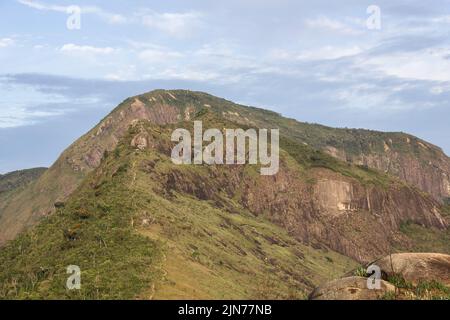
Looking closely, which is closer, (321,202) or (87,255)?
(87,255)

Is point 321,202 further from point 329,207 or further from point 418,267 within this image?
point 418,267

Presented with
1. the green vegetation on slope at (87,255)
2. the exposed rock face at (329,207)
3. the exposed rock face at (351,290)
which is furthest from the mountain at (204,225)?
the exposed rock face at (351,290)

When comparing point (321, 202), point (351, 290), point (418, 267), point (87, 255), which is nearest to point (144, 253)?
point (87, 255)

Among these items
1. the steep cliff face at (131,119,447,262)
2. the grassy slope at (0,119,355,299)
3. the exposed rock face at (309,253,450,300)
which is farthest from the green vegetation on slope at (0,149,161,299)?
the steep cliff face at (131,119,447,262)

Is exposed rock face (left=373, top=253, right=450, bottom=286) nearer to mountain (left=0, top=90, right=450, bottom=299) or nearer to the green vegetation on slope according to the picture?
mountain (left=0, top=90, right=450, bottom=299)

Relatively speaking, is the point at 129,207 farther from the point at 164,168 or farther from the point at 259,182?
the point at 259,182

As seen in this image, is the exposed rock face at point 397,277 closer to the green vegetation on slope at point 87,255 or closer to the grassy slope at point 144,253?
the grassy slope at point 144,253

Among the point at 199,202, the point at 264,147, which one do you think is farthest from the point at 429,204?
the point at 199,202

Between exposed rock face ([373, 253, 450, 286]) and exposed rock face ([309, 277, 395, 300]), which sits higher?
exposed rock face ([373, 253, 450, 286])
